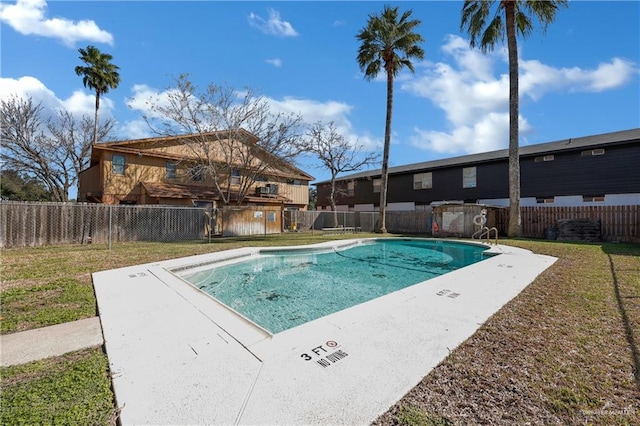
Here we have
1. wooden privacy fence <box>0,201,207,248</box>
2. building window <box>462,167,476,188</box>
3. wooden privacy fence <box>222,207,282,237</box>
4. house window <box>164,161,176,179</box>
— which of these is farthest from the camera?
building window <box>462,167,476,188</box>

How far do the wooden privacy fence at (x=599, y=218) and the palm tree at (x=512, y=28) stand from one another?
2210 millimetres

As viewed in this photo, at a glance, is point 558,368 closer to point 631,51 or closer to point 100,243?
point 100,243

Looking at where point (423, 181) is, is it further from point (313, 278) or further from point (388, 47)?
point (313, 278)

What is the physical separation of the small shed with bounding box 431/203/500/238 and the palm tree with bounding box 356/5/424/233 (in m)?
3.45

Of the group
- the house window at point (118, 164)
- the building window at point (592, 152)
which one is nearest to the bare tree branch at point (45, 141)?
the house window at point (118, 164)

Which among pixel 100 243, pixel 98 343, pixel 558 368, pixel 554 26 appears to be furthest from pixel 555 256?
pixel 100 243

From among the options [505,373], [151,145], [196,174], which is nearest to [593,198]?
[505,373]

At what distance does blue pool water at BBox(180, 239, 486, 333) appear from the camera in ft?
16.7

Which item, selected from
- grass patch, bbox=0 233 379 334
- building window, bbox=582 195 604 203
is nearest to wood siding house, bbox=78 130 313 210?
grass patch, bbox=0 233 379 334

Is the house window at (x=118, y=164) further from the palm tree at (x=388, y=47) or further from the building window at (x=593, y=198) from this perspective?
the building window at (x=593, y=198)

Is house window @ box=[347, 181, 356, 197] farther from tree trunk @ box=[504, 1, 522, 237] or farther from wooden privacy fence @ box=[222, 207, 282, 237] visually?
tree trunk @ box=[504, 1, 522, 237]

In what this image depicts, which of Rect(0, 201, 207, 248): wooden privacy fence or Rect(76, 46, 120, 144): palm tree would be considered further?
Rect(76, 46, 120, 144): palm tree

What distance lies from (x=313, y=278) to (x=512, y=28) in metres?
16.4

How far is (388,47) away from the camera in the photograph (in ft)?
57.7
